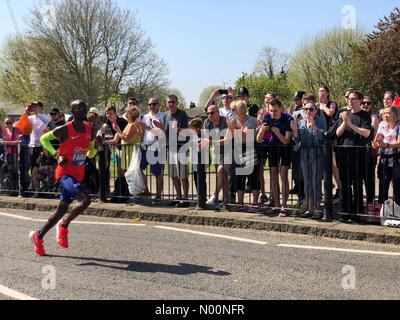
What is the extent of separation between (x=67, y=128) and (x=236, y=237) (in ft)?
9.73

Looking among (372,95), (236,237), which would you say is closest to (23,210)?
(236,237)

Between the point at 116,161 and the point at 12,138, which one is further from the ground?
the point at 12,138

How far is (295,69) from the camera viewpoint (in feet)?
184

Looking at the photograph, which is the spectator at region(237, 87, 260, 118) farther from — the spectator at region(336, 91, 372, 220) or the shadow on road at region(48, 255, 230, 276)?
the shadow on road at region(48, 255, 230, 276)

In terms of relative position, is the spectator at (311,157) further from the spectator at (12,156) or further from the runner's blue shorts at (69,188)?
the spectator at (12,156)

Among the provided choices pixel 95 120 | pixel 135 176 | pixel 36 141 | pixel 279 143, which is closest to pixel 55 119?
pixel 36 141

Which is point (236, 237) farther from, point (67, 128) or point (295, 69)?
point (295, 69)

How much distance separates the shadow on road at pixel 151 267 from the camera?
5.80 m

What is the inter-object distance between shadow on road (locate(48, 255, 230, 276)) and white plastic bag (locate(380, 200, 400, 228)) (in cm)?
308

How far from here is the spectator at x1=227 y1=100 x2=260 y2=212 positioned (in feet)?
28.6

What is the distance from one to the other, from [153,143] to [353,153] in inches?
150

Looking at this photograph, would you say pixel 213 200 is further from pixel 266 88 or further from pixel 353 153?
pixel 266 88

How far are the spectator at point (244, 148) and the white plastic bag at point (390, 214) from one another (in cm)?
220

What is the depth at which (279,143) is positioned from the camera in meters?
8.59
